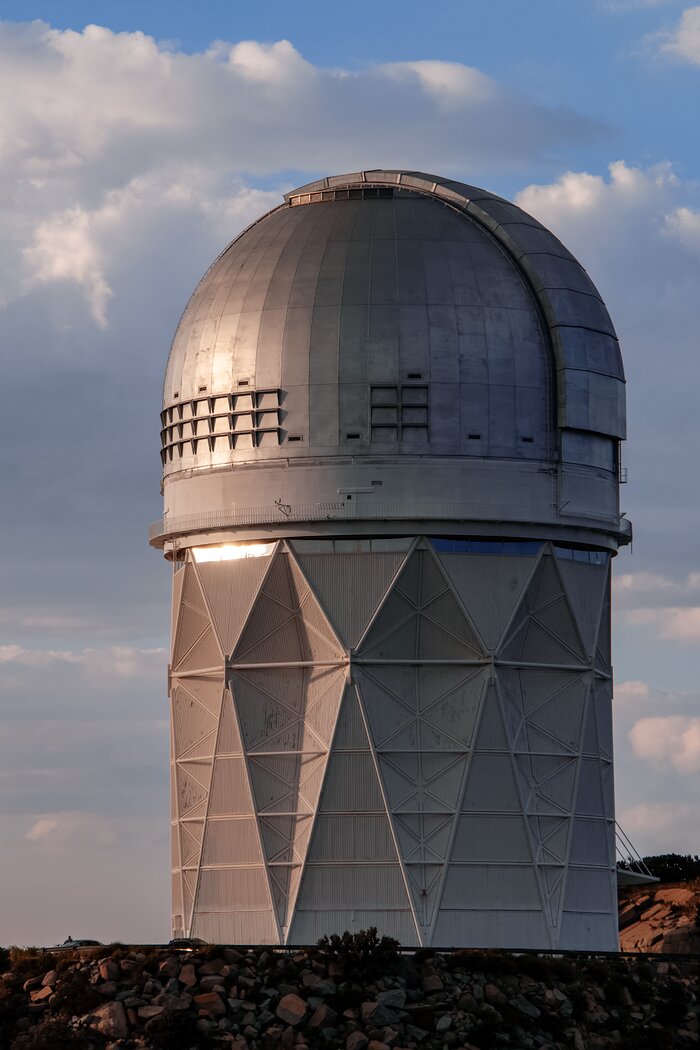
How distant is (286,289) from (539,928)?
24.3 meters

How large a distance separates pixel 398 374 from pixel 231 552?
29.8 ft

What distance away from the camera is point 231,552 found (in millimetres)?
86688

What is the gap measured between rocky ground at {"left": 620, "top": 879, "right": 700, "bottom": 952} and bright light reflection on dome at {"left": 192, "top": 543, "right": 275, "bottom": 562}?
71.6 ft

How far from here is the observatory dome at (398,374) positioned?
84.0 meters

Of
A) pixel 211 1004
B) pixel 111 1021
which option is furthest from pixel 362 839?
pixel 111 1021

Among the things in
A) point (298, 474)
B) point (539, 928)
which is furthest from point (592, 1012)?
point (298, 474)

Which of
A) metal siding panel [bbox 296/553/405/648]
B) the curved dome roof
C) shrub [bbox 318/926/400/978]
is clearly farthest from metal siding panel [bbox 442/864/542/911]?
the curved dome roof

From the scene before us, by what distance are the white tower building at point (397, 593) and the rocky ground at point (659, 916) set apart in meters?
5.27

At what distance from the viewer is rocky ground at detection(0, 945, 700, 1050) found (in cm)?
7019

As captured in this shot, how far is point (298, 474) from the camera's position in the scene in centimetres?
8475

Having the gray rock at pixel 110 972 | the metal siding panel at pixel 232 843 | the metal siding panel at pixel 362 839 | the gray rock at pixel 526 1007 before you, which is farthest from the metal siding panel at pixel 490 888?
the gray rock at pixel 110 972

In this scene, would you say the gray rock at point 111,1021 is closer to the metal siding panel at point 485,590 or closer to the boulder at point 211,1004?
the boulder at point 211,1004

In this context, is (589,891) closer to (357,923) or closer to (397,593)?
(357,923)

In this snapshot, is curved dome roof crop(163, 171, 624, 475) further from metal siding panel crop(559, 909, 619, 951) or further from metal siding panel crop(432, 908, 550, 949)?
metal siding panel crop(559, 909, 619, 951)
